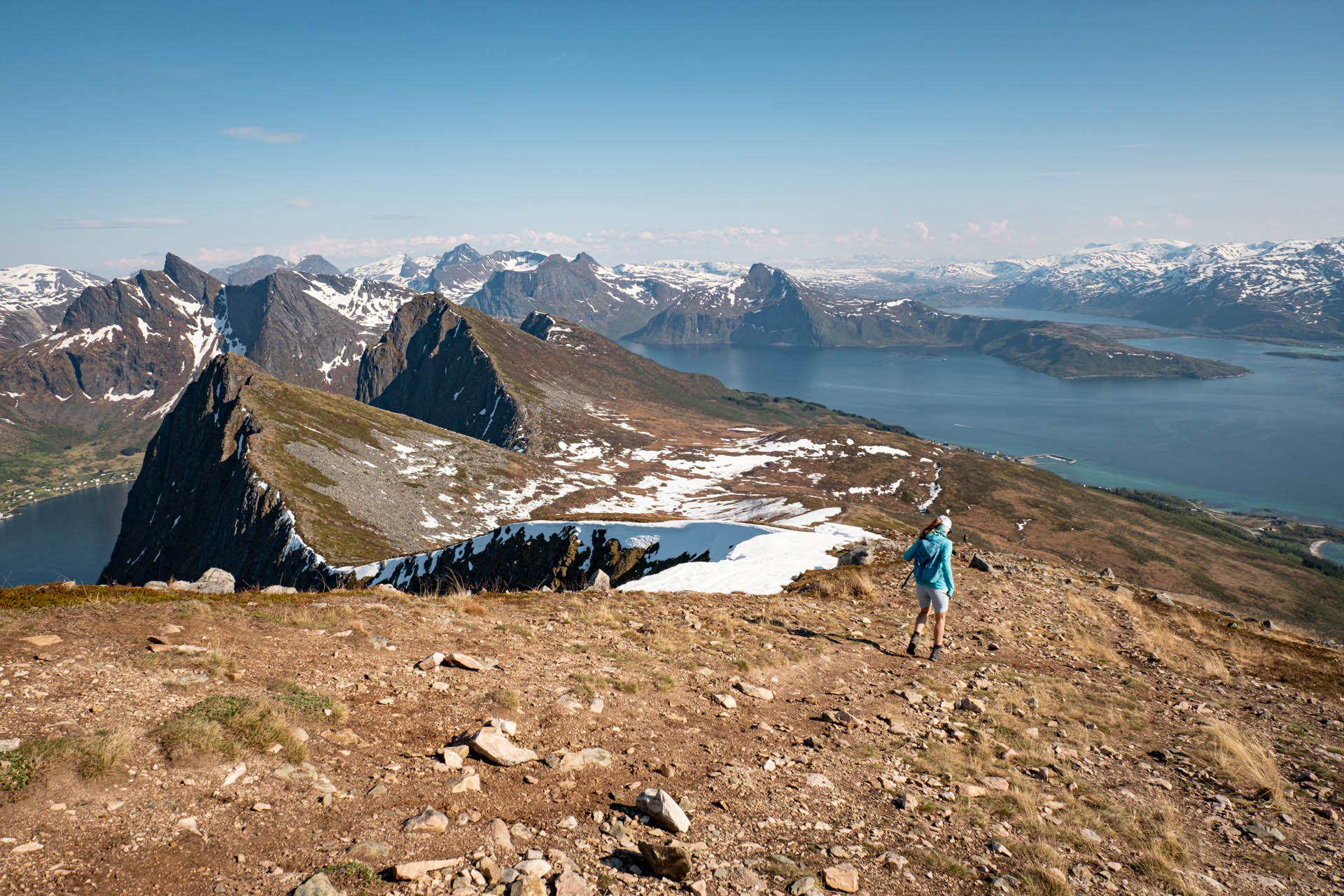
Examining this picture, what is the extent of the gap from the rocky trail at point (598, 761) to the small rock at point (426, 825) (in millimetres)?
30

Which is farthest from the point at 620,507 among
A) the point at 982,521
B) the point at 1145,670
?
the point at 1145,670

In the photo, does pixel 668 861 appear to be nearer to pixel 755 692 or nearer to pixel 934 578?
pixel 755 692

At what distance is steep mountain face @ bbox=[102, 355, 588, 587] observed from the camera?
93562 mm

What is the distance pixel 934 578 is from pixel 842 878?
35.3 ft

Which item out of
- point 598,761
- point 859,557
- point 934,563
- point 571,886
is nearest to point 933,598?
point 934,563

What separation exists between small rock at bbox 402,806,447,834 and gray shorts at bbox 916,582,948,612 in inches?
517

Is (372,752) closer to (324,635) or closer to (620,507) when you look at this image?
(324,635)

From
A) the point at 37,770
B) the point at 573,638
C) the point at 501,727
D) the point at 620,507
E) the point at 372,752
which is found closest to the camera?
the point at 37,770

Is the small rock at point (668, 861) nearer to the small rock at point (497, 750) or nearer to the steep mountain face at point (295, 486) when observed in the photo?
the small rock at point (497, 750)

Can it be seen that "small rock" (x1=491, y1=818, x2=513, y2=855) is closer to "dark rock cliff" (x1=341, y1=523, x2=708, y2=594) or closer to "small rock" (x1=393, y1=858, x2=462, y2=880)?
"small rock" (x1=393, y1=858, x2=462, y2=880)

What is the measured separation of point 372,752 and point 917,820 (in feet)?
25.4

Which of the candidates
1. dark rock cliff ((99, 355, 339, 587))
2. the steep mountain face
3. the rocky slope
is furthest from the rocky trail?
the steep mountain face

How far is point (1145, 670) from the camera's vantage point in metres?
17.6

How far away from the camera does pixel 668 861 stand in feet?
22.2
